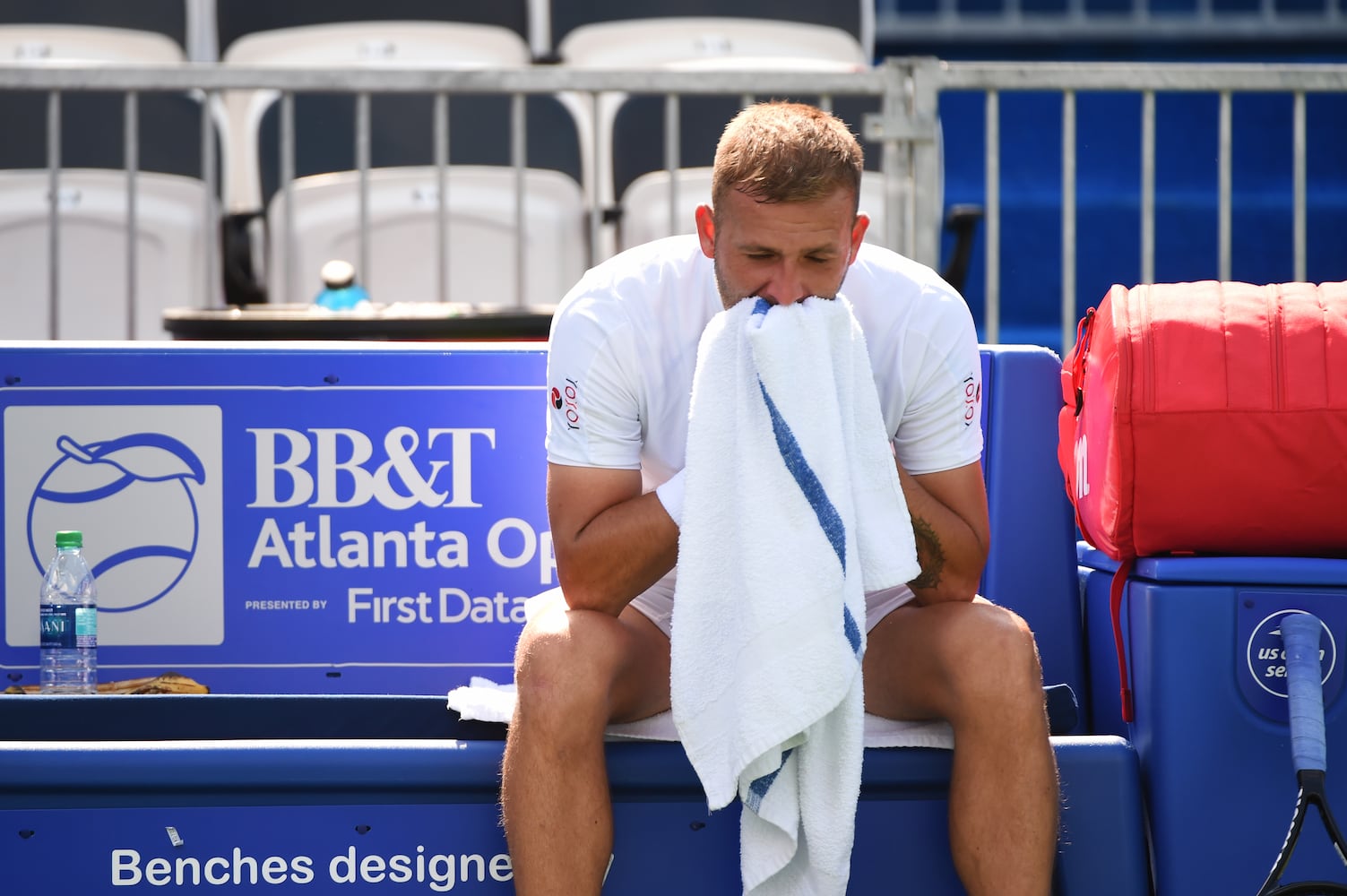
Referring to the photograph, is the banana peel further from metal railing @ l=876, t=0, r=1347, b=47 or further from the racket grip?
metal railing @ l=876, t=0, r=1347, b=47

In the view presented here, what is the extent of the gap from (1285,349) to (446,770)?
3.83 feet

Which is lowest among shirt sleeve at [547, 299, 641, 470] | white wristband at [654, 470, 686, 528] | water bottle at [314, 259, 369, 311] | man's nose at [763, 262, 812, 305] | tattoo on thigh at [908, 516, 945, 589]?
tattoo on thigh at [908, 516, 945, 589]

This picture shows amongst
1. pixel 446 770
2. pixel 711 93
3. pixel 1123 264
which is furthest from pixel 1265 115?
pixel 446 770

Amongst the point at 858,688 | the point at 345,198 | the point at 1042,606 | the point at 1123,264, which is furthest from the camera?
the point at 1123,264

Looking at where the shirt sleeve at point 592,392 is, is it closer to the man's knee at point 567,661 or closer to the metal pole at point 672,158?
the man's knee at point 567,661

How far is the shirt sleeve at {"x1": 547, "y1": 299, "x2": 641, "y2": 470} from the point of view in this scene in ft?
6.36

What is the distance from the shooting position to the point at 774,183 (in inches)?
72.7

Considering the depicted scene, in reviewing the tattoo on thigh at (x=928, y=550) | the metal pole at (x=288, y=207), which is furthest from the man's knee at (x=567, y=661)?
the metal pole at (x=288, y=207)

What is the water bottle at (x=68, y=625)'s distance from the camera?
2.25 m

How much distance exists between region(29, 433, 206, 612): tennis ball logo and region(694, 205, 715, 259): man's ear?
0.89 m

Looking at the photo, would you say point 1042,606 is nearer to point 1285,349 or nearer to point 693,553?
point 1285,349

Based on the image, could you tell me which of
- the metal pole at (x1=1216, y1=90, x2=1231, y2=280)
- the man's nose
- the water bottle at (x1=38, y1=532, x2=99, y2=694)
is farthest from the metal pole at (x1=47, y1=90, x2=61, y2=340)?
the metal pole at (x1=1216, y1=90, x2=1231, y2=280)

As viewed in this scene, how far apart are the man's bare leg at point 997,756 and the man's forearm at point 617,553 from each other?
1.20 feet

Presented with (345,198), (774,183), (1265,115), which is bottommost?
(774,183)
